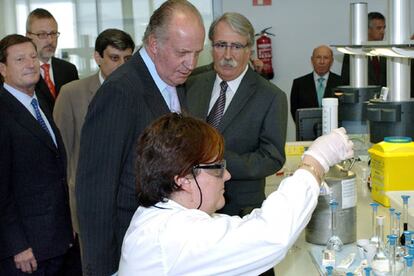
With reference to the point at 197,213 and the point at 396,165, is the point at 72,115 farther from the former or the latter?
the point at 197,213

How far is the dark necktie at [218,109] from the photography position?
271cm

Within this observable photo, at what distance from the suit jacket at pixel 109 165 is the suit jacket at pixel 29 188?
0.80m

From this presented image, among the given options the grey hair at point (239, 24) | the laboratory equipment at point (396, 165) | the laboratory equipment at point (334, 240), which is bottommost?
the laboratory equipment at point (334, 240)

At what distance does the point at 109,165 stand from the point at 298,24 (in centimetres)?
502

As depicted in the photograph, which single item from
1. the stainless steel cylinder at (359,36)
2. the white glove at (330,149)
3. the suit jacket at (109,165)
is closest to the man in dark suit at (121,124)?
the suit jacket at (109,165)

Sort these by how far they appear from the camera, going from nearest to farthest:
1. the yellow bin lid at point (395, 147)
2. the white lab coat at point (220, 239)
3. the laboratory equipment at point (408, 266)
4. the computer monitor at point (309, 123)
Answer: the white lab coat at point (220, 239) < the laboratory equipment at point (408, 266) < the yellow bin lid at point (395, 147) < the computer monitor at point (309, 123)

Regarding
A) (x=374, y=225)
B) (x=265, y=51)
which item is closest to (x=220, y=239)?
(x=374, y=225)

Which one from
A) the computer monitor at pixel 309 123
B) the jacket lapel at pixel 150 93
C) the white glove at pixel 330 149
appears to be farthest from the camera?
the computer monitor at pixel 309 123

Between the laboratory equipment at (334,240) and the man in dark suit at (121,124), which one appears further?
the laboratory equipment at (334,240)

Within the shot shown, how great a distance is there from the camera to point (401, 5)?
253 cm

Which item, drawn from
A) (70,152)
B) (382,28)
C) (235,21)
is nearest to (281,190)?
(235,21)

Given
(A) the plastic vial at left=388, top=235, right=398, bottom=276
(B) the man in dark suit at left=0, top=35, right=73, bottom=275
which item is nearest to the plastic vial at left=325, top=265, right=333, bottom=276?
(A) the plastic vial at left=388, top=235, right=398, bottom=276

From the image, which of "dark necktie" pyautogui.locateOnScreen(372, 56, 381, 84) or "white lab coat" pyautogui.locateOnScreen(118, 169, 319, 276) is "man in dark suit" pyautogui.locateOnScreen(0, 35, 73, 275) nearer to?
"white lab coat" pyautogui.locateOnScreen(118, 169, 319, 276)

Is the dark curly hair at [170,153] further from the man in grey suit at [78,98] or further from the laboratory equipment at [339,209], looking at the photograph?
the man in grey suit at [78,98]
